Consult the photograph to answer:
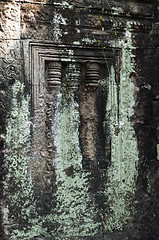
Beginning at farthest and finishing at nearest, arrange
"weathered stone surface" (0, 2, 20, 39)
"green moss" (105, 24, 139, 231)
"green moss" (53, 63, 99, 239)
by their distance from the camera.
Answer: "green moss" (105, 24, 139, 231) → "green moss" (53, 63, 99, 239) → "weathered stone surface" (0, 2, 20, 39)

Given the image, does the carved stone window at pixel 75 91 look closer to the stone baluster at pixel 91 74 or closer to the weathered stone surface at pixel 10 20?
the stone baluster at pixel 91 74

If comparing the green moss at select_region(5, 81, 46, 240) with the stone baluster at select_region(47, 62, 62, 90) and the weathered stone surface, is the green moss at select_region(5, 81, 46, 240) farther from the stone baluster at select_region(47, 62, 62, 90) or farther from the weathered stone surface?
the weathered stone surface

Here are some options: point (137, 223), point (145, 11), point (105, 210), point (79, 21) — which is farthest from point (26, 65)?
point (137, 223)

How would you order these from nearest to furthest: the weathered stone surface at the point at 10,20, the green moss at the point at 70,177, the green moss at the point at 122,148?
the weathered stone surface at the point at 10,20
the green moss at the point at 70,177
the green moss at the point at 122,148

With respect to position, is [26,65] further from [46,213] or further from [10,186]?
[46,213]

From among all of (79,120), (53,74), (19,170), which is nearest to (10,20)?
(53,74)

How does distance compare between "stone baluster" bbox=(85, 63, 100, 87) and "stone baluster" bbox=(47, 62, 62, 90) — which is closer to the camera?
"stone baluster" bbox=(47, 62, 62, 90)

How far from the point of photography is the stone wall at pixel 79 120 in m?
2.84

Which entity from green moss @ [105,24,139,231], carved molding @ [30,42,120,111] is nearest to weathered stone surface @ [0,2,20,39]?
carved molding @ [30,42,120,111]

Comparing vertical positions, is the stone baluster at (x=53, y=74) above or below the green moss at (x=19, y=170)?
above

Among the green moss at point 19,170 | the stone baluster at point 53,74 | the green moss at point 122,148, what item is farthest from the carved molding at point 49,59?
the green moss at point 122,148

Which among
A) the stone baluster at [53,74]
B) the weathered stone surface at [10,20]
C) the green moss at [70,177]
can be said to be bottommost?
the green moss at [70,177]

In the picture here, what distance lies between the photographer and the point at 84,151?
3.05 metres

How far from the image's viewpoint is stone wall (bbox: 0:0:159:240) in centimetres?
284
